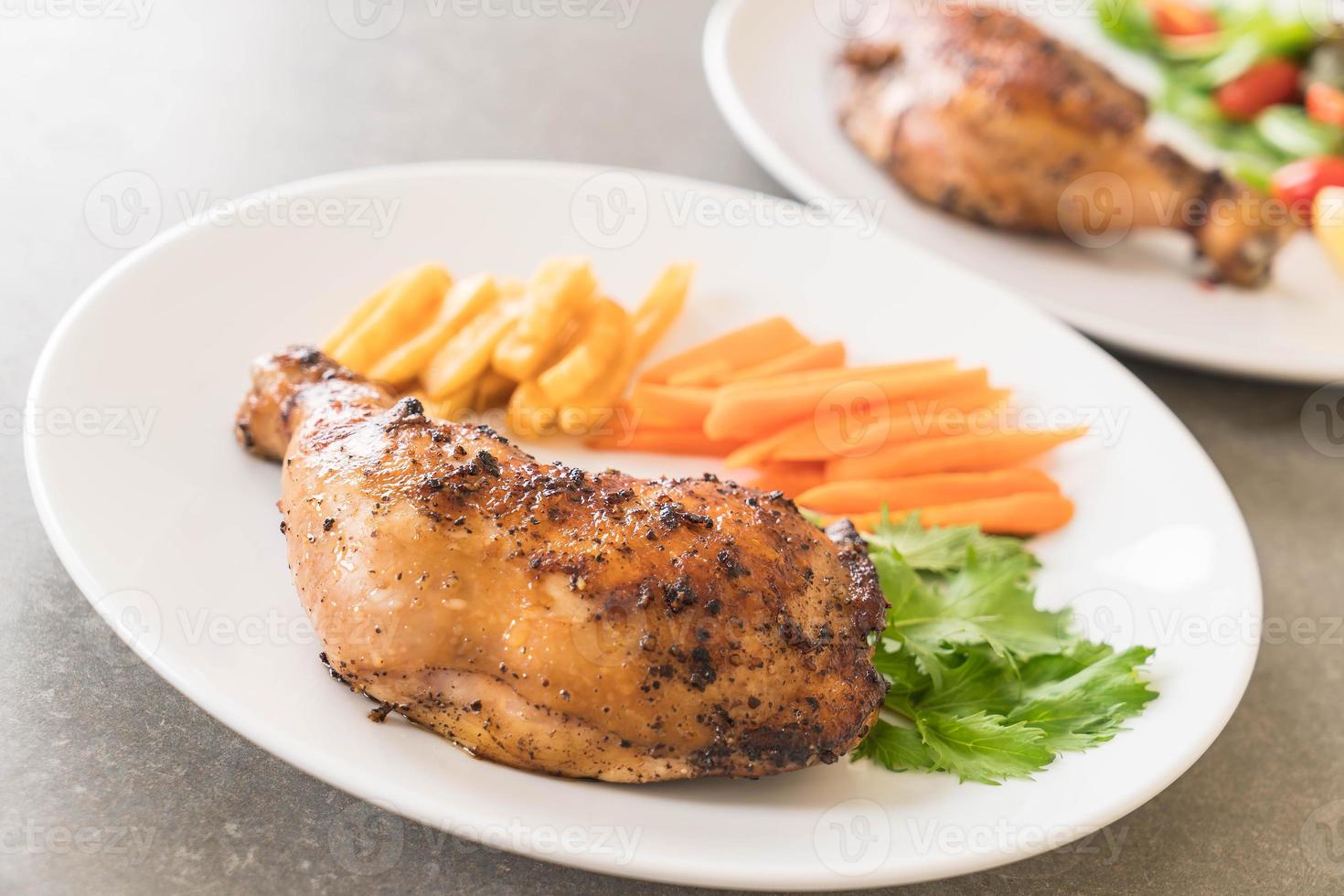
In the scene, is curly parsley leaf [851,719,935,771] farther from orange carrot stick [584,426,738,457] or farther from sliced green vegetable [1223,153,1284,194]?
sliced green vegetable [1223,153,1284,194]

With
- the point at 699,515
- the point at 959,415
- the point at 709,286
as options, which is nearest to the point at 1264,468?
the point at 959,415

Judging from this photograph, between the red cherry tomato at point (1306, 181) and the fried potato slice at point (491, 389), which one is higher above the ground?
the fried potato slice at point (491, 389)

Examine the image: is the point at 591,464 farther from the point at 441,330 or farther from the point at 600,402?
the point at 441,330

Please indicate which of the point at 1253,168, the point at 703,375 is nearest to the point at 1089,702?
the point at 703,375

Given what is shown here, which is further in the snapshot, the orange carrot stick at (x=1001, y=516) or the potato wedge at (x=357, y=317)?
the potato wedge at (x=357, y=317)

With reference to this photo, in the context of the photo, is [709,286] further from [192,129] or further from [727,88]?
[192,129]

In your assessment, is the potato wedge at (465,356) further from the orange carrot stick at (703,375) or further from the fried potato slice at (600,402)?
the orange carrot stick at (703,375)

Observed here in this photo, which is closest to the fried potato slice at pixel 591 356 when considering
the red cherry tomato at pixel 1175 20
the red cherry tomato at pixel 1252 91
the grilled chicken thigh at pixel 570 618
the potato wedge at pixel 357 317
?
the potato wedge at pixel 357 317
